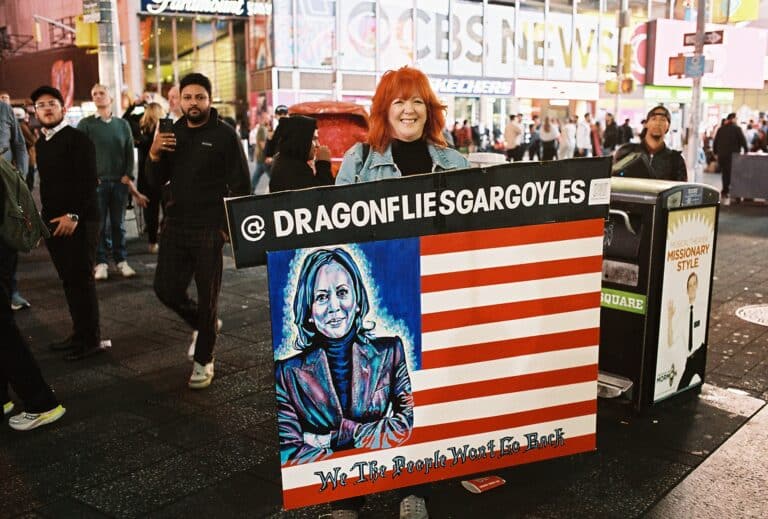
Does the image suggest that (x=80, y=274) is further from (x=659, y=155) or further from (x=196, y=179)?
(x=659, y=155)

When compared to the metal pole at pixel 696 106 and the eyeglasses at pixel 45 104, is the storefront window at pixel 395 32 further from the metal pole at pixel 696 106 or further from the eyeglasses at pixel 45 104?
the eyeglasses at pixel 45 104

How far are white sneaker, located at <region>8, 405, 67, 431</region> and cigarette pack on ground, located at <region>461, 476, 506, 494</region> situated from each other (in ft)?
8.43

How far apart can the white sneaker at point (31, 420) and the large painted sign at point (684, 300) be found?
12.0ft

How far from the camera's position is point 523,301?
128 inches

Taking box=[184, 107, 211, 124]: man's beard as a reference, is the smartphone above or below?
below

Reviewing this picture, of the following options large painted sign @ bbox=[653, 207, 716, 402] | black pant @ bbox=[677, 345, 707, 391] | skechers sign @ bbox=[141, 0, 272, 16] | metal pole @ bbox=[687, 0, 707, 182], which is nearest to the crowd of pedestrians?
large painted sign @ bbox=[653, 207, 716, 402]

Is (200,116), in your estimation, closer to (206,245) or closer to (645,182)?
(206,245)

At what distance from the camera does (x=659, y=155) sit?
6.62 meters

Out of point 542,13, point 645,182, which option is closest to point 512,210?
point 645,182

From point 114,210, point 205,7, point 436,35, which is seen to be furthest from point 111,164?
point 436,35

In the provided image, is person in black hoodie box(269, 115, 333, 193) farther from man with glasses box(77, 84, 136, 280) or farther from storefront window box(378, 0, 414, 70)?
storefront window box(378, 0, 414, 70)

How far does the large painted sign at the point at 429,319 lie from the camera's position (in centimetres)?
297

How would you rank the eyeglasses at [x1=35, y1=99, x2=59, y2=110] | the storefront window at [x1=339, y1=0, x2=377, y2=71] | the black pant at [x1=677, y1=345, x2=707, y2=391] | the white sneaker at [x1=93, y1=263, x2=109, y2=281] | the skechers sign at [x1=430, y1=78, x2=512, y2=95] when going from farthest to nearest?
the skechers sign at [x1=430, y1=78, x2=512, y2=95], the storefront window at [x1=339, y1=0, x2=377, y2=71], the white sneaker at [x1=93, y1=263, x2=109, y2=281], the eyeglasses at [x1=35, y1=99, x2=59, y2=110], the black pant at [x1=677, y1=345, x2=707, y2=391]

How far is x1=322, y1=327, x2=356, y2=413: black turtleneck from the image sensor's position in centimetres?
302
